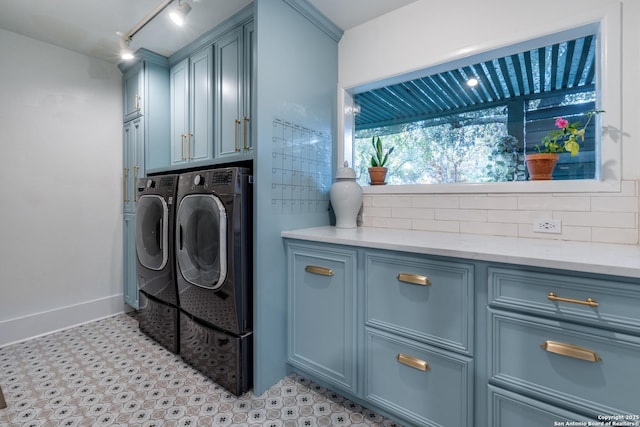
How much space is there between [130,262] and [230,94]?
1.94 metres

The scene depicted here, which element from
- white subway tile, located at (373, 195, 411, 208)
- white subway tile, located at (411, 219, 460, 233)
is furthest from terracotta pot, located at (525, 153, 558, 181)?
white subway tile, located at (373, 195, 411, 208)

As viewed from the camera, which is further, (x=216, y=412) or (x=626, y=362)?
(x=216, y=412)

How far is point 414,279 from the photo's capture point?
1.31 m

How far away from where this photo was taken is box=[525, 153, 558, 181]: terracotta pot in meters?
1.56

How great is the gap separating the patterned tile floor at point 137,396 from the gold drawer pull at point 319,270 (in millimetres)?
717

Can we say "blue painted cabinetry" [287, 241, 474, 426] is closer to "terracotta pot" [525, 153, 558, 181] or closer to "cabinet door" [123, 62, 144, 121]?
"terracotta pot" [525, 153, 558, 181]

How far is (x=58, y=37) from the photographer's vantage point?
2.42 metres

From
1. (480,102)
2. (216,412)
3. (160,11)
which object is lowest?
(216,412)

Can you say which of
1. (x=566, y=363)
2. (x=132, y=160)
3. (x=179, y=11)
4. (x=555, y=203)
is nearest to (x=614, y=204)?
(x=555, y=203)

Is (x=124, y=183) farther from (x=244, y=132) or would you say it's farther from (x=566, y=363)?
(x=566, y=363)

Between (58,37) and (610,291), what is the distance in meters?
3.81

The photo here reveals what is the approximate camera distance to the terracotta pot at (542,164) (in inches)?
61.4

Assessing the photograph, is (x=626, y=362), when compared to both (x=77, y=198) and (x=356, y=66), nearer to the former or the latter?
(x=356, y=66)

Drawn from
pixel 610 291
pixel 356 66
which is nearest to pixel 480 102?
pixel 356 66
